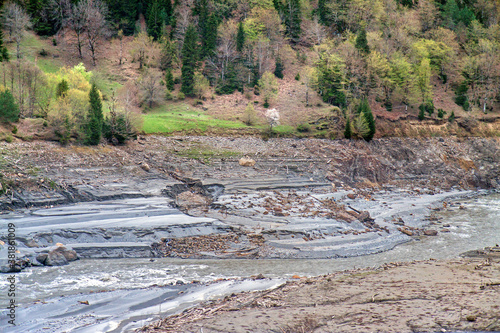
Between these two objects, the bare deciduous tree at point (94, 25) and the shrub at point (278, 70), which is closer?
the bare deciduous tree at point (94, 25)

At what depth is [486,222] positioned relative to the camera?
34469 mm

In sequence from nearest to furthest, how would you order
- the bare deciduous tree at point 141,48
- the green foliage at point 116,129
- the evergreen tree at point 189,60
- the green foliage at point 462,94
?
the green foliage at point 116,129 → the evergreen tree at point 189,60 → the bare deciduous tree at point 141,48 → the green foliage at point 462,94

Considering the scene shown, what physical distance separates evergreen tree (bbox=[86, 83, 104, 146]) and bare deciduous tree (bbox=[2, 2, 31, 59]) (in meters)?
26.4

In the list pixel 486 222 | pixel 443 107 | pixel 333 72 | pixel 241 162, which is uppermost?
pixel 333 72

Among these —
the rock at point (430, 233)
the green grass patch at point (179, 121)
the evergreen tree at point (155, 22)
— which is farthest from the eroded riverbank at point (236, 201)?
the evergreen tree at point (155, 22)

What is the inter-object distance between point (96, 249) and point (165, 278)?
5742 millimetres

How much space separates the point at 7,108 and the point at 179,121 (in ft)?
63.4

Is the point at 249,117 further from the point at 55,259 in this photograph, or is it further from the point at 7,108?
the point at 55,259

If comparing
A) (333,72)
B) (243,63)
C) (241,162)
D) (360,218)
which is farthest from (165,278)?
(243,63)

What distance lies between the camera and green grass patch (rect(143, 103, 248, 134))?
1871 inches

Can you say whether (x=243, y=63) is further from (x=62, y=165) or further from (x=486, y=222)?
(x=486, y=222)

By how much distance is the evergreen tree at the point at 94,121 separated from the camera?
38.2 m

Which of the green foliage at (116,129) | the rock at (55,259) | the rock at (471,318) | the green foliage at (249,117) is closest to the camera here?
the rock at (471,318)

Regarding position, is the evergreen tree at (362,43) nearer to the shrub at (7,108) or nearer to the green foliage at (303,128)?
the green foliage at (303,128)
